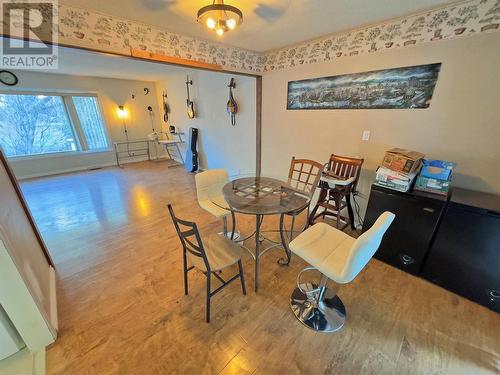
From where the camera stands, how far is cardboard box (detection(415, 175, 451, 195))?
1.73 meters

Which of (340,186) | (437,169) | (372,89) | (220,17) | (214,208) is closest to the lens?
(220,17)

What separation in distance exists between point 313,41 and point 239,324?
126 inches

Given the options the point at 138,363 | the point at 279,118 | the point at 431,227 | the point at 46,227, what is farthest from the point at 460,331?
the point at 46,227

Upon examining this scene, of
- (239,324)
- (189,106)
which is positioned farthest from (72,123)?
(239,324)

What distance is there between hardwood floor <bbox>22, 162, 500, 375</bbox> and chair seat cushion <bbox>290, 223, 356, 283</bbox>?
57 centimetres

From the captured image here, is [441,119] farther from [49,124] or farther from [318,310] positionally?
[49,124]

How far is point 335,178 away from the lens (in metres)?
2.28

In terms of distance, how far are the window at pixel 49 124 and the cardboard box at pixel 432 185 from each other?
7070mm

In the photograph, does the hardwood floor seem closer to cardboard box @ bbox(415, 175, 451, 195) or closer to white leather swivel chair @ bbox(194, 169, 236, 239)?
white leather swivel chair @ bbox(194, 169, 236, 239)

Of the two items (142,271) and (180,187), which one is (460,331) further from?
(180,187)

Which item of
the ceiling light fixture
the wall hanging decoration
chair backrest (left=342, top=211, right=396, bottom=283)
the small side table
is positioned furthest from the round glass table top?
the small side table

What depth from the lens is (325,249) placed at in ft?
4.59

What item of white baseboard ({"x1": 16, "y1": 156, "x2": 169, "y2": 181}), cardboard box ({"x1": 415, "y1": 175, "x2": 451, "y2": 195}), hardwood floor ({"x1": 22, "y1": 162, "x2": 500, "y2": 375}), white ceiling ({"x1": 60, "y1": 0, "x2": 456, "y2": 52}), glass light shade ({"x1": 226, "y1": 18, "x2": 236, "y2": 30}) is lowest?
hardwood floor ({"x1": 22, "y1": 162, "x2": 500, "y2": 375})

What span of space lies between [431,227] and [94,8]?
3.51 m
